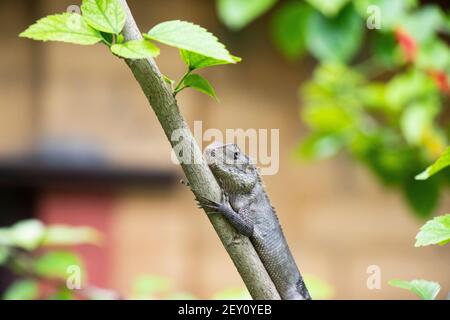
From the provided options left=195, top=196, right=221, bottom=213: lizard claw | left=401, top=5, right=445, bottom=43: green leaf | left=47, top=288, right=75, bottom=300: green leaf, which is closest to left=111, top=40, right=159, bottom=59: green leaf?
left=195, top=196, right=221, bottom=213: lizard claw

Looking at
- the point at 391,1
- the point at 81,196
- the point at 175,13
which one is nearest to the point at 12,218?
the point at 81,196

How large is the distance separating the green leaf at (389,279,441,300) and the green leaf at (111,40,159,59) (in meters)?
0.40

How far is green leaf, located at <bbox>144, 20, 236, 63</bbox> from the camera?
2.58 feet

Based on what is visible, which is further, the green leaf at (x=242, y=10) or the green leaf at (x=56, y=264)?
the green leaf at (x=242, y=10)

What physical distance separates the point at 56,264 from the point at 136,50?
3.26 feet

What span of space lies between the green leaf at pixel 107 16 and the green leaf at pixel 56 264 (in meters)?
0.92

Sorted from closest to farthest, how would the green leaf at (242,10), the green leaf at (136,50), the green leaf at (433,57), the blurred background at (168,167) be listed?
the green leaf at (136,50)
the green leaf at (242,10)
the green leaf at (433,57)
the blurred background at (168,167)

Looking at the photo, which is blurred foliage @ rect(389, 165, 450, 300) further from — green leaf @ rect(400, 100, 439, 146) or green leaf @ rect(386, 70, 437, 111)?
green leaf @ rect(386, 70, 437, 111)

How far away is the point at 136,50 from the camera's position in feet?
2.59

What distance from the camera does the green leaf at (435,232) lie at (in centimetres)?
86

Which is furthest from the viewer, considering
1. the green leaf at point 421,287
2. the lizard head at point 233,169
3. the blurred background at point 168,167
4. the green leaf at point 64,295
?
the blurred background at point 168,167

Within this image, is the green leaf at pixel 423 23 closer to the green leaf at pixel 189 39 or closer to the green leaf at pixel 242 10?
the green leaf at pixel 242 10

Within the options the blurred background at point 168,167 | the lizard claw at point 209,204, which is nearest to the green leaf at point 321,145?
the blurred background at point 168,167
